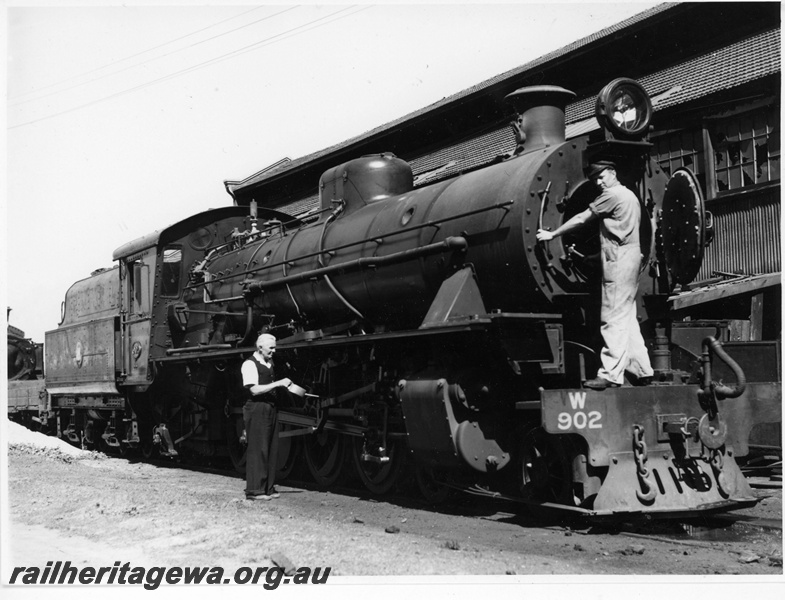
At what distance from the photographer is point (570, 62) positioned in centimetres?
1614

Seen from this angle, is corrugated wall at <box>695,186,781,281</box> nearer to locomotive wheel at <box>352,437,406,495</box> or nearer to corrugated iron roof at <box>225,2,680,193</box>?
corrugated iron roof at <box>225,2,680,193</box>

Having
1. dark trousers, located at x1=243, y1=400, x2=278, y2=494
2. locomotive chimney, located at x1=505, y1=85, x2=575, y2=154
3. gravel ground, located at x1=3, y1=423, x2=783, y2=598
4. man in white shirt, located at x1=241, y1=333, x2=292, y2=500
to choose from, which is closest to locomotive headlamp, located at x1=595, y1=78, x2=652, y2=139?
locomotive chimney, located at x1=505, y1=85, x2=575, y2=154

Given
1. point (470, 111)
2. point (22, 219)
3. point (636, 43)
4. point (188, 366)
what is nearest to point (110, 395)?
point (188, 366)

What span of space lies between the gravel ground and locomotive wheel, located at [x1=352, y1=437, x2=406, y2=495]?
0.25 metres

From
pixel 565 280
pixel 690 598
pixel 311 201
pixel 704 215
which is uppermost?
pixel 311 201

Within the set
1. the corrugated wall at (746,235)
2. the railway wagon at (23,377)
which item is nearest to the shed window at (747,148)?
the corrugated wall at (746,235)

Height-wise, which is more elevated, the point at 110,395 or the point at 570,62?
the point at 570,62

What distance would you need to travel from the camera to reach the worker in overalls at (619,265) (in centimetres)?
674

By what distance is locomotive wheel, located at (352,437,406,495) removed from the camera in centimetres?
862

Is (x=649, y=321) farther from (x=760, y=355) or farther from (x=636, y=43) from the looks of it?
(x=636, y=43)

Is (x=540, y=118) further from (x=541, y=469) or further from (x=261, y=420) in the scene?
(x=261, y=420)

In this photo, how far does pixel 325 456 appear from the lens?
1027cm

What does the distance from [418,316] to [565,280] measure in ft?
6.04

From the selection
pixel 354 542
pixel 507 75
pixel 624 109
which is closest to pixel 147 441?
pixel 354 542
